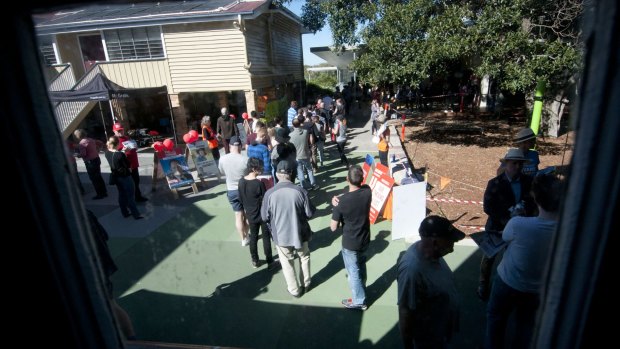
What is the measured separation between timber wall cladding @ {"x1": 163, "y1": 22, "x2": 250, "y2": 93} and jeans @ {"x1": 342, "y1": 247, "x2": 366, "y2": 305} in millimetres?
11036

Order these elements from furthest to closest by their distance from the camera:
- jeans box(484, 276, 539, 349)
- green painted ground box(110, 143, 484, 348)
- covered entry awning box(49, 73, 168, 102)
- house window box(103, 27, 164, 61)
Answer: house window box(103, 27, 164, 61)
covered entry awning box(49, 73, 168, 102)
green painted ground box(110, 143, 484, 348)
jeans box(484, 276, 539, 349)

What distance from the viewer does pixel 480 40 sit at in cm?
921

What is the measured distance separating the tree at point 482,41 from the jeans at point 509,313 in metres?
6.49

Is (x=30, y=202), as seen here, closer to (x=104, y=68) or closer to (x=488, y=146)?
(x=488, y=146)

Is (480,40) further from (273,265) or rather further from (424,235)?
(424,235)

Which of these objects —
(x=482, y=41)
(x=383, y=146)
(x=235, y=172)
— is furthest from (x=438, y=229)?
(x=482, y=41)

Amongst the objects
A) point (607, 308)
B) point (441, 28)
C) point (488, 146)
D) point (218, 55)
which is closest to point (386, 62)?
point (441, 28)

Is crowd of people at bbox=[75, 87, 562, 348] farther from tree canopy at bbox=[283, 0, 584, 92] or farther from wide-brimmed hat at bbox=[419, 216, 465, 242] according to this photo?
tree canopy at bbox=[283, 0, 584, 92]

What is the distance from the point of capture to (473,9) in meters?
9.88

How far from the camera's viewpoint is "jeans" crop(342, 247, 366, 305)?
3.94 meters

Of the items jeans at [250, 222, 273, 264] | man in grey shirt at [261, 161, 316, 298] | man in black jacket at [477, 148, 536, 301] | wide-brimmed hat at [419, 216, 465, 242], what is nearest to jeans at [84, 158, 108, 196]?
jeans at [250, 222, 273, 264]

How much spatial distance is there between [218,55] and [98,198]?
751 centimetres

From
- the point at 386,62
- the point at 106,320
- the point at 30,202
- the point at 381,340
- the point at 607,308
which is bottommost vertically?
the point at 381,340

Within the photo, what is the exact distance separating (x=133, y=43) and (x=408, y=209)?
1331cm
